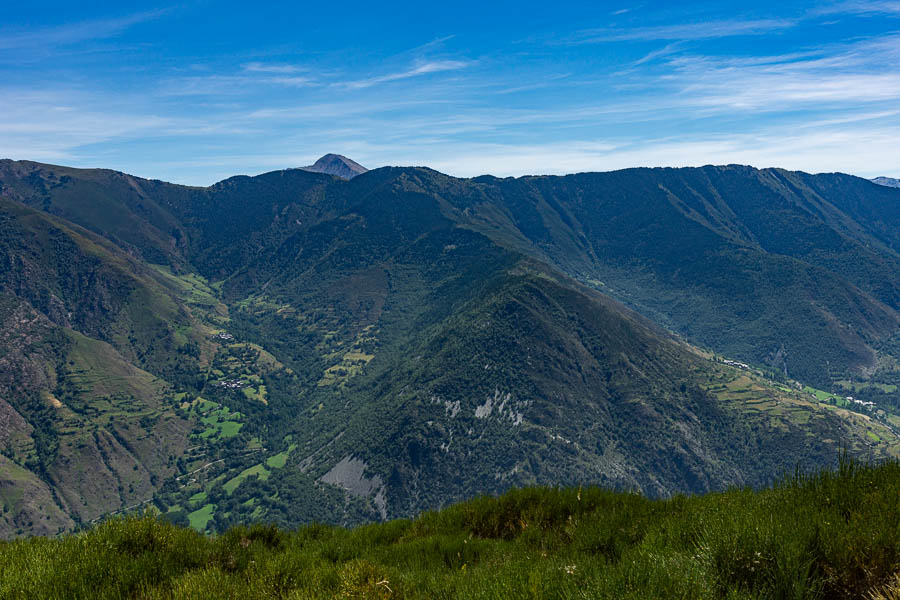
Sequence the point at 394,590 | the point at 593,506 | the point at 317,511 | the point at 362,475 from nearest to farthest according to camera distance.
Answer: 1. the point at 394,590
2. the point at 593,506
3. the point at 317,511
4. the point at 362,475

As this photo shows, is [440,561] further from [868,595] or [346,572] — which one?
[868,595]

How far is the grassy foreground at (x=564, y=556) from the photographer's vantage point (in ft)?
17.6

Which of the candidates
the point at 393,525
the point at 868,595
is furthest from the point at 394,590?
the point at 393,525

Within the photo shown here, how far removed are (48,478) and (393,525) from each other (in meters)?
251

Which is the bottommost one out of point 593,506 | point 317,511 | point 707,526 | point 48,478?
point 317,511

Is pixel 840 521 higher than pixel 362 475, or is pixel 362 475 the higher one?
pixel 840 521

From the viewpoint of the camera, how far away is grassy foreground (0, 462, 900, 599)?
538 cm

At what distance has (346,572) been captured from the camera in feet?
23.1

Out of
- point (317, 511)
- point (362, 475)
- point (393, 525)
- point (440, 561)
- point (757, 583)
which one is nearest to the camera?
Answer: point (757, 583)

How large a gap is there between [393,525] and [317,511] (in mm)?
195287

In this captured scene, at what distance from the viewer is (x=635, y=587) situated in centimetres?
504

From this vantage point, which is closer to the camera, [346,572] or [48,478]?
[346,572]

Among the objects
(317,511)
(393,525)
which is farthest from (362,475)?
(393,525)

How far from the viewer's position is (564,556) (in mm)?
8523
